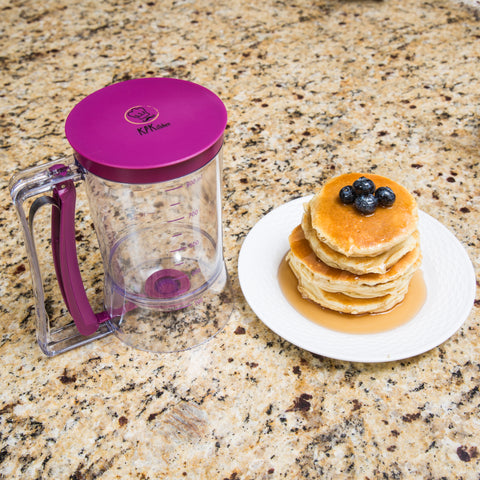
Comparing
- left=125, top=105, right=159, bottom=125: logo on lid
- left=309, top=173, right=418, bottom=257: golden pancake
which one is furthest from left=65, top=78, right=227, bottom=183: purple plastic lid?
left=309, top=173, right=418, bottom=257: golden pancake

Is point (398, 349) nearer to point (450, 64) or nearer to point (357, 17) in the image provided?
point (450, 64)

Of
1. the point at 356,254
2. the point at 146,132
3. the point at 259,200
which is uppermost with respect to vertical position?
the point at 146,132

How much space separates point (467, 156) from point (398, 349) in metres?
0.63

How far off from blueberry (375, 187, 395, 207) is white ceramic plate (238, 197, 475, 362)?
6.6 inches

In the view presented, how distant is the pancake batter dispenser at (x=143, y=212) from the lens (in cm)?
63

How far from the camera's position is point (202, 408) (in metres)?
0.76

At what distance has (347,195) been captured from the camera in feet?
2.74

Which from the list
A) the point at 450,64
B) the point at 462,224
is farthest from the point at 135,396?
the point at 450,64

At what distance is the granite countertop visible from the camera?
2.34ft

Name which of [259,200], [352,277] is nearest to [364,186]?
[352,277]

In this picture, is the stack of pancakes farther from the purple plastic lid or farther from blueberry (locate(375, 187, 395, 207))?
the purple plastic lid

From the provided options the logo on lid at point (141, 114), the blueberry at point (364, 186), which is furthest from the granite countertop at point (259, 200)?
the logo on lid at point (141, 114)

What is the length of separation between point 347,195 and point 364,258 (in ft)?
0.35

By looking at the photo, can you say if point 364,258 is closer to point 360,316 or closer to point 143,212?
point 360,316
